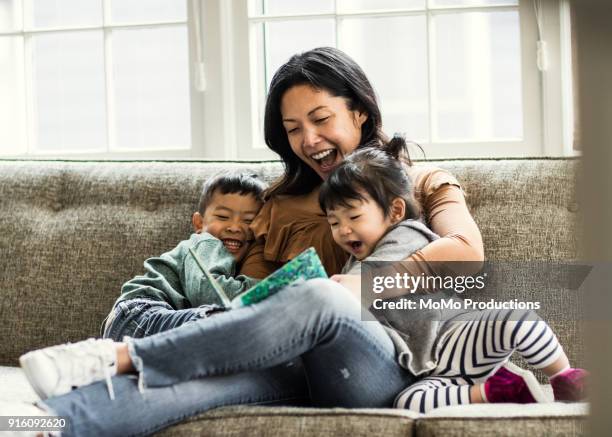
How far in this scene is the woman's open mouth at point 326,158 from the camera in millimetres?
1905

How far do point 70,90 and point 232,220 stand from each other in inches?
45.9

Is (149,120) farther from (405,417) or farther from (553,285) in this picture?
(405,417)

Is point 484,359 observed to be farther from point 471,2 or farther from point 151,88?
point 151,88

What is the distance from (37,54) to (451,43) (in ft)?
4.41

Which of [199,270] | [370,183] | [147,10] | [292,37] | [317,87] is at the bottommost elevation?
[199,270]

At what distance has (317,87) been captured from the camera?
1904 mm

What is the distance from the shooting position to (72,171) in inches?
86.7

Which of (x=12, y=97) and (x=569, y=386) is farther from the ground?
(x=12, y=97)

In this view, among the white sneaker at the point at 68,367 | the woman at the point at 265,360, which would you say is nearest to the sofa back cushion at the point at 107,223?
the woman at the point at 265,360

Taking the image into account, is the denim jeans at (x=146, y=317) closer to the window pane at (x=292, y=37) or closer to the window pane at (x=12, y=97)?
the window pane at (x=292, y=37)

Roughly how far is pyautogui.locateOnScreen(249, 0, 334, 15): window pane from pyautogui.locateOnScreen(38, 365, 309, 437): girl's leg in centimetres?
148

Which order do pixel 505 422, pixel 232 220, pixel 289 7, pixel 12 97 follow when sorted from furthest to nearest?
pixel 12 97, pixel 289 7, pixel 232 220, pixel 505 422

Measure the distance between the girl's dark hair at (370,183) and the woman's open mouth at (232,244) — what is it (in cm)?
29

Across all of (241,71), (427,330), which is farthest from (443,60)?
(427,330)
